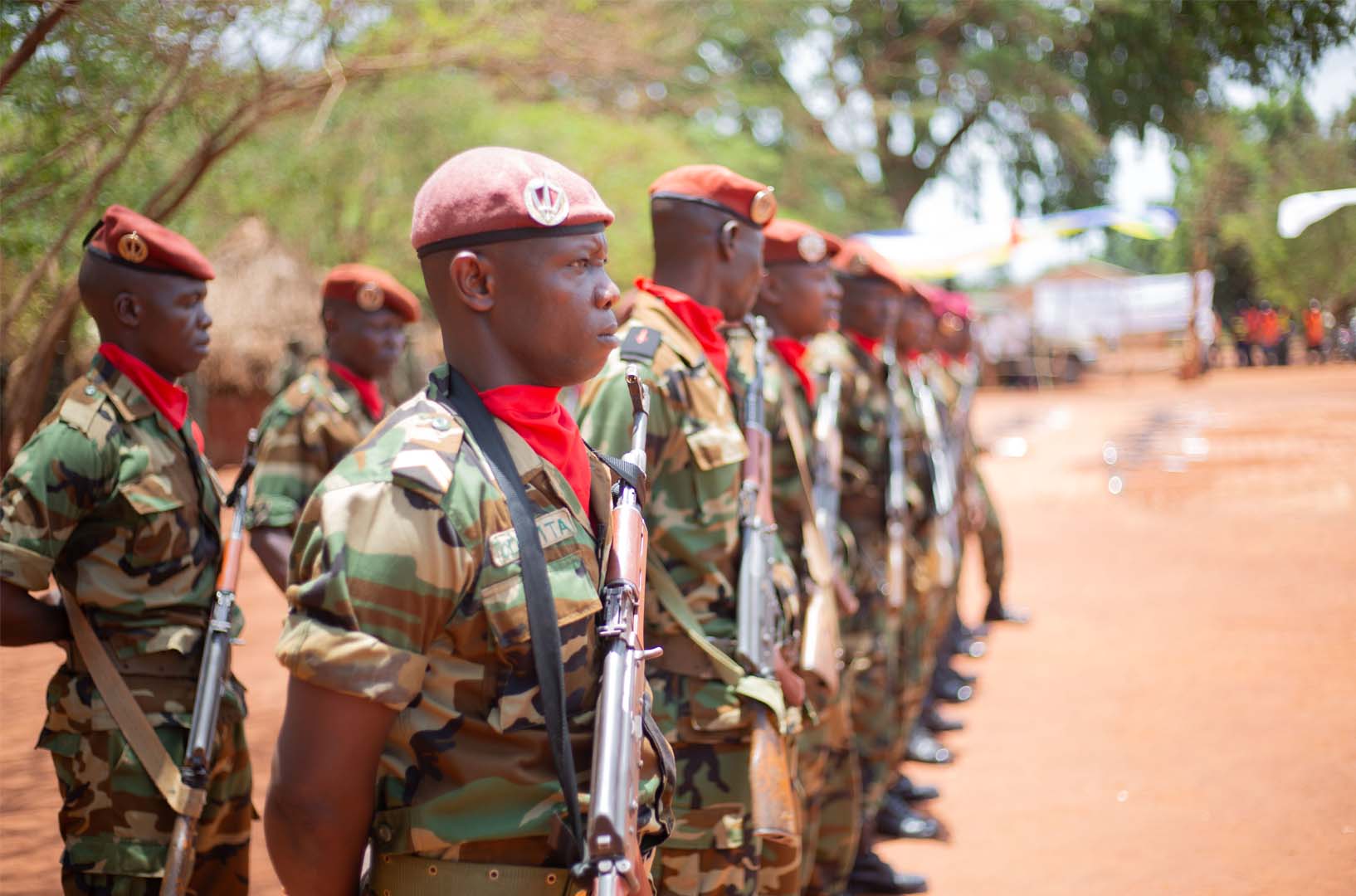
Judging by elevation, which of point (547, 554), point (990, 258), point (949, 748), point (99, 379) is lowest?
point (949, 748)

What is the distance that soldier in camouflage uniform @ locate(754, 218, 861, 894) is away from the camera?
4.00 meters

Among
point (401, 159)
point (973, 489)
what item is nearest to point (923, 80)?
point (401, 159)

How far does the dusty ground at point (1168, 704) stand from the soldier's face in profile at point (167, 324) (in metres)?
2.32

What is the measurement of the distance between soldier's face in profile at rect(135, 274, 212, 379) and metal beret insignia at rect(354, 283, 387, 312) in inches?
64.5

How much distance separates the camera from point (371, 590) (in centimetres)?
177

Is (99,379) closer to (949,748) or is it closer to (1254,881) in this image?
(1254,881)

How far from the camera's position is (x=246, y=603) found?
1090 cm

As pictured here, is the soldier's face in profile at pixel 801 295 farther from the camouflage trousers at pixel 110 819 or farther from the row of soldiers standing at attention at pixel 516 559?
the camouflage trousers at pixel 110 819

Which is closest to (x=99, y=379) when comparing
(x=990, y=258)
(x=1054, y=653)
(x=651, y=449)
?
(x=651, y=449)

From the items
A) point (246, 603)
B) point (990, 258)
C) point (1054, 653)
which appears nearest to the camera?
point (1054, 653)

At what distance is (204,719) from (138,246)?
135cm

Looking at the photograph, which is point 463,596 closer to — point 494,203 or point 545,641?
point 545,641

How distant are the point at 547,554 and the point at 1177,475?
13418mm

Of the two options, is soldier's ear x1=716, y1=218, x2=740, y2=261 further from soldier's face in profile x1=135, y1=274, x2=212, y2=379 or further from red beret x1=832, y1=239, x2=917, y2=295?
red beret x1=832, y1=239, x2=917, y2=295
